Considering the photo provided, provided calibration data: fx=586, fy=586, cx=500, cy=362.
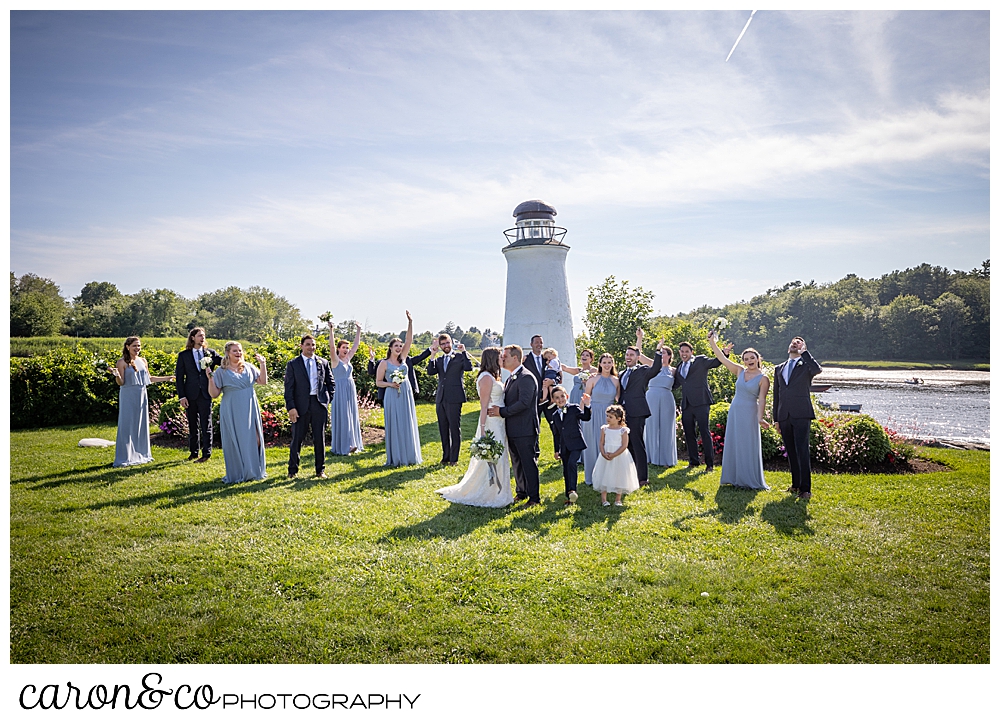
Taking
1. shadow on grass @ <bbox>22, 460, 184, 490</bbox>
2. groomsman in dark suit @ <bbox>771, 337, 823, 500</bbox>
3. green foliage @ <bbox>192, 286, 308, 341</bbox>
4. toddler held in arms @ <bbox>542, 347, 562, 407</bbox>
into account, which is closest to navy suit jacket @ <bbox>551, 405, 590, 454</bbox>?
toddler held in arms @ <bbox>542, 347, 562, 407</bbox>

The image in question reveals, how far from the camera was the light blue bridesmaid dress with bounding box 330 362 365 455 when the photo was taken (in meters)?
10.2

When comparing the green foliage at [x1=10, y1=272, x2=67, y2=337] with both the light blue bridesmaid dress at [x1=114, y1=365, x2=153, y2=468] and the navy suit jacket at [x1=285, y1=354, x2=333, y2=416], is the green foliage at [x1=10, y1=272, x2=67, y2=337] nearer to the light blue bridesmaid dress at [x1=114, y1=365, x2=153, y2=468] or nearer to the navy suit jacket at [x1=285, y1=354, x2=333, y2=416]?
the light blue bridesmaid dress at [x1=114, y1=365, x2=153, y2=468]

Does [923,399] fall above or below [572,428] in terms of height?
below

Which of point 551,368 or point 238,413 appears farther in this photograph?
point 551,368

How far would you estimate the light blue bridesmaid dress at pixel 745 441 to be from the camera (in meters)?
7.69

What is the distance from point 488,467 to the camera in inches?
279

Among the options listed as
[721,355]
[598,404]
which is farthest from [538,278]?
[721,355]

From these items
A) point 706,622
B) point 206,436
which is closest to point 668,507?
point 706,622

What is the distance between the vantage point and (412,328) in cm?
879

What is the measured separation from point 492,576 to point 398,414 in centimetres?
475

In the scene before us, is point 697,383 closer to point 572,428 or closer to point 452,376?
point 572,428

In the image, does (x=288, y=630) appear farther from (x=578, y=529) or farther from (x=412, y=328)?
(x=412, y=328)

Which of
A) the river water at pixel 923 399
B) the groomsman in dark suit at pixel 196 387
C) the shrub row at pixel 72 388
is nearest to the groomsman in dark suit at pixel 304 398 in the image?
the groomsman in dark suit at pixel 196 387

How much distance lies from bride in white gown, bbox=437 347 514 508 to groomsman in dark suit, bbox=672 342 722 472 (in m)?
3.24
